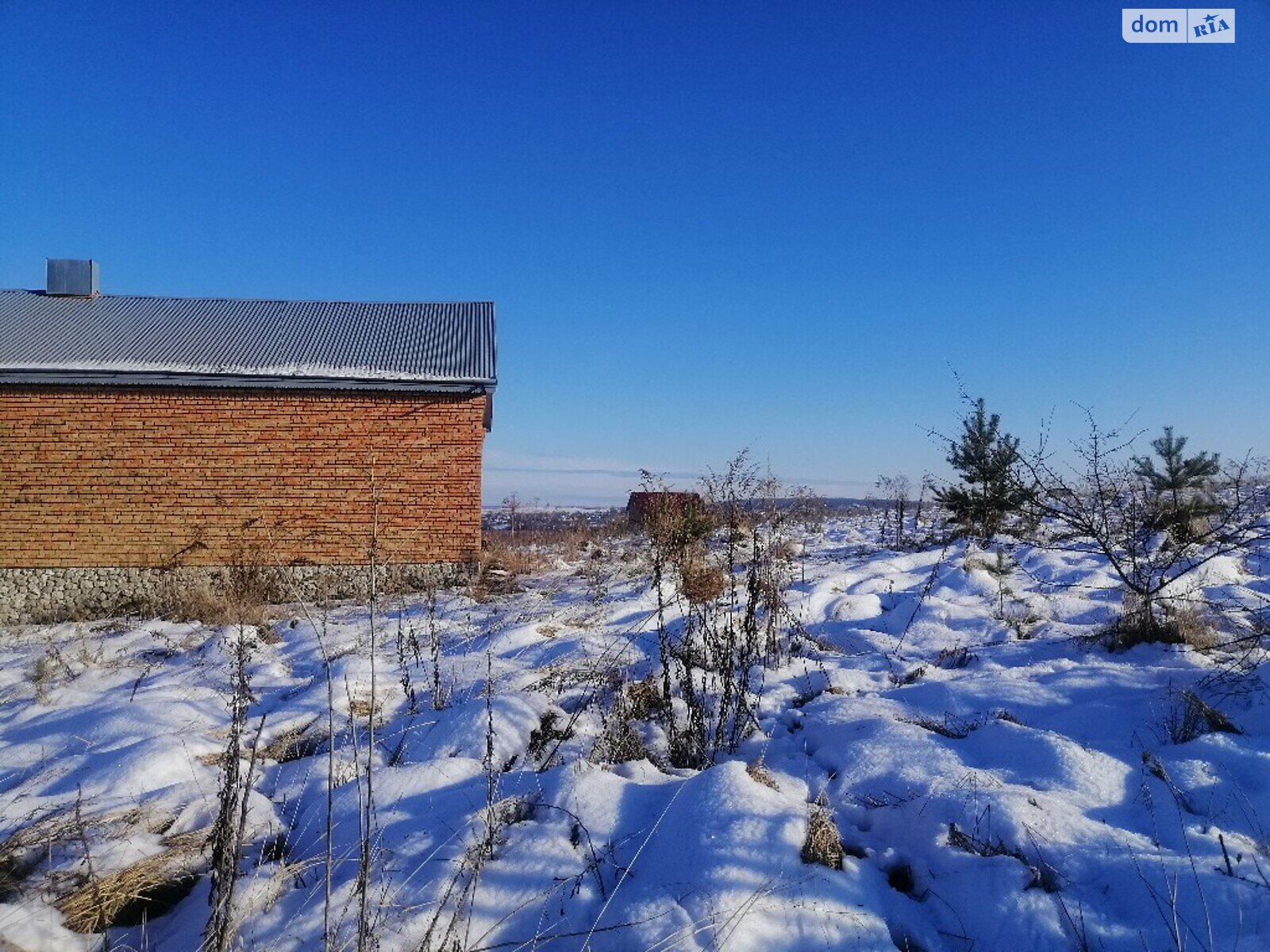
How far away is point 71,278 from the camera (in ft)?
37.8

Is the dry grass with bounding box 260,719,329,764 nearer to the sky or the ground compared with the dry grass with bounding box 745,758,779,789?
nearer to the ground

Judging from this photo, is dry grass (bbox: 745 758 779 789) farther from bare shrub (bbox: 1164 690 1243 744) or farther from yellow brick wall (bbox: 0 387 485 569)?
yellow brick wall (bbox: 0 387 485 569)

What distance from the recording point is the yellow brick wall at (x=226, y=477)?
30.7 feet

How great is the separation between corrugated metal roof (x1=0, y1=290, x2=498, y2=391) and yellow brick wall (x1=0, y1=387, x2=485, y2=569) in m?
0.29

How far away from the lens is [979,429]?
1241 centimetres

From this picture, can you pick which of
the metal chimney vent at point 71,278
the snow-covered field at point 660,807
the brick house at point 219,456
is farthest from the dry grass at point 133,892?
the metal chimney vent at point 71,278

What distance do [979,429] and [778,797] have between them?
1141 cm

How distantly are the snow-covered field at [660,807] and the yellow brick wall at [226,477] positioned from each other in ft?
15.2

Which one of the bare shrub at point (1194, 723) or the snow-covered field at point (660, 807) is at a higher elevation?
the bare shrub at point (1194, 723)

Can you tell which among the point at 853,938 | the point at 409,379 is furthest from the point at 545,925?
the point at 409,379

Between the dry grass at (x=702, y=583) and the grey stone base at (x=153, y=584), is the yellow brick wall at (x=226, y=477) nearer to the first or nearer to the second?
the grey stone base at (x=153, y=584)

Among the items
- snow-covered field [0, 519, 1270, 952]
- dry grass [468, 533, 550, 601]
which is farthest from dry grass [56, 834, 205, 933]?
dry grass [468, 533, 550, 601]

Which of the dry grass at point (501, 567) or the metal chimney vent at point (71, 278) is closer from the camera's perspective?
the dry grass at point (501, 567)

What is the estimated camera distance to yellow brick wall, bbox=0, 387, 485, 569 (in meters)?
9.36
